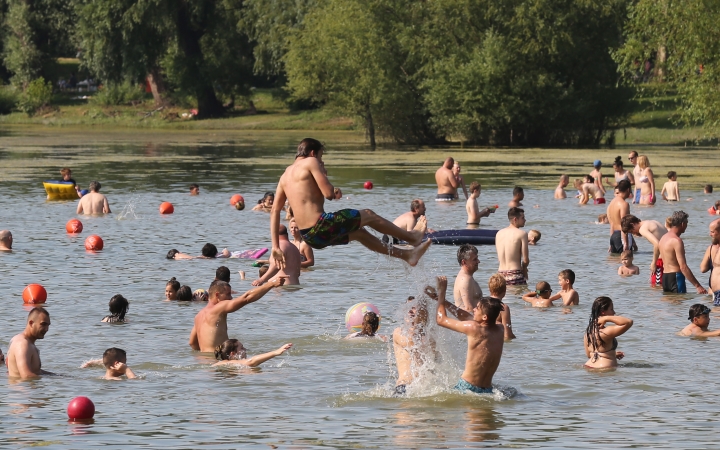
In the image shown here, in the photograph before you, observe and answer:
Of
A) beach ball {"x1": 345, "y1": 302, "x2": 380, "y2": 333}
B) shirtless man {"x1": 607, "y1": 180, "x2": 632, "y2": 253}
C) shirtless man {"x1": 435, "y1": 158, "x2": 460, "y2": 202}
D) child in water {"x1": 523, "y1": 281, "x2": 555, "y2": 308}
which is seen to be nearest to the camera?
beach ball {"x1": 345, "y1": 302, "x2": 380, "y2": 333}

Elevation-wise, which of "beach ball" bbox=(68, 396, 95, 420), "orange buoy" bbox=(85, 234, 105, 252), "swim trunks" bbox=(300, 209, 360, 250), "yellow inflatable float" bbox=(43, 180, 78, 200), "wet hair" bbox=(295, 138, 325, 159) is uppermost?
"wet hair" bbox=(295, 138, 325, 159)

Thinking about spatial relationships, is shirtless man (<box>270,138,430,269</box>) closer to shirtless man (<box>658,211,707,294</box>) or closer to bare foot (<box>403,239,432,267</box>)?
bare foot (<box>403,239,432,267</box>)

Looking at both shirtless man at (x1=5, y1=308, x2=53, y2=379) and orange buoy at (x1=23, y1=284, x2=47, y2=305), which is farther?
orange buoy at (x1=23, y1=284, x2=47, y2=305)

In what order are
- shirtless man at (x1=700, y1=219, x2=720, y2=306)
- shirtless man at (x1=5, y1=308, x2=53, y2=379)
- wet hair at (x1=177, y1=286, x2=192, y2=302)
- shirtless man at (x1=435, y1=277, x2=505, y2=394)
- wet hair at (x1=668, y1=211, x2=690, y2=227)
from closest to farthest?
1. shirtless man at (x1=435, y1=277, x2=505, y2=394)
2. shirtless man at (x1=5, y1=308, x2=53, y2=379)
3. shirtless man at (x1=700, y1=219, x2=720, y2=306)
4. wet hair at (x1=668, y1=211, x2=690, y2=227)
5. wet hair at (x1=177, y1=286, x2=192, y2=302)

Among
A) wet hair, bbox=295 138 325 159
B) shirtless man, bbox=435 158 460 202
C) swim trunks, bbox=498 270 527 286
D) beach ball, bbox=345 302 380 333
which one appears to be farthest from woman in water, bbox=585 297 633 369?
shirtless man, bbox=435 158 460 202

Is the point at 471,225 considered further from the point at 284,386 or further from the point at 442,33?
the point at 442,33

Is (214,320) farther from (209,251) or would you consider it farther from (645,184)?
(645,184)

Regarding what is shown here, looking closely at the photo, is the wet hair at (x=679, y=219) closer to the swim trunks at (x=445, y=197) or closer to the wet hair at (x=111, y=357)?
the wet hair at (x=111, y=357)

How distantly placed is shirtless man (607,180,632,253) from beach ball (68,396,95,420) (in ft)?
42.8

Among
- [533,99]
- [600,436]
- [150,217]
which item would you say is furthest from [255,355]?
[533,99]

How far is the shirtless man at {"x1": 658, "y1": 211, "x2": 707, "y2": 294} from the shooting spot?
17484mm

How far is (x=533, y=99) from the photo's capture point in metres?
57.9

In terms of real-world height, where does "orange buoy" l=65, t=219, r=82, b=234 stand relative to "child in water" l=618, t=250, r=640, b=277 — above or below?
above

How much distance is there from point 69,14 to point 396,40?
129 feet
